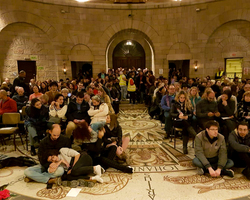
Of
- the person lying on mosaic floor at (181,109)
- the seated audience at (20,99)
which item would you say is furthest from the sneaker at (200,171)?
the seated audience at (20,99)

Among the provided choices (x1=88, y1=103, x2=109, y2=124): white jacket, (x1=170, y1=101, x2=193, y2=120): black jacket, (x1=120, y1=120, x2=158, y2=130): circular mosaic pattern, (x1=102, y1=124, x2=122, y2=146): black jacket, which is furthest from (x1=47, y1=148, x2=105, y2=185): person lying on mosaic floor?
(x1=120, y1=120, x2=158, y2=130): circular mosaic pattern

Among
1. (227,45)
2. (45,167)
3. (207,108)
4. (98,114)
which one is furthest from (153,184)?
(227,45)

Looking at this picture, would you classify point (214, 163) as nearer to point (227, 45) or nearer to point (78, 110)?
point (78, 110)

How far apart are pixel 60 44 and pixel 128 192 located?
1147 cm

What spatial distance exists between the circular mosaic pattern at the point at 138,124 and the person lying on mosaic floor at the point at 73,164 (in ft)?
11.2

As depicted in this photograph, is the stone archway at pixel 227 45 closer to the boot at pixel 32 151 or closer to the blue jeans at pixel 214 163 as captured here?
the blue jeans at pixel 214 163

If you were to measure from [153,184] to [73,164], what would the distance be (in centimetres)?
150

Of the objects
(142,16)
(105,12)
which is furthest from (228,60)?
(105,12)

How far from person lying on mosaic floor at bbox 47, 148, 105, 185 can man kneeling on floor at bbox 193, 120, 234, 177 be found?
192 cm

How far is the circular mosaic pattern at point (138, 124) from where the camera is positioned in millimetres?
7301

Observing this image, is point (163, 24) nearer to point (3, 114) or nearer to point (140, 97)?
point (140, 97)

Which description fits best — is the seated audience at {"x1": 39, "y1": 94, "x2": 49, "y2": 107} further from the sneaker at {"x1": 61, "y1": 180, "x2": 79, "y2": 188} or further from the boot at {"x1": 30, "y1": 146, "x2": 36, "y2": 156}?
the sneaker at {"x1": 61, "y1": 180, "x2": 79, "y2": 188}

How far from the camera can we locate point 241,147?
3.89 m

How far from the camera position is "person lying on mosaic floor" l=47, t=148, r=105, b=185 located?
3.79m
